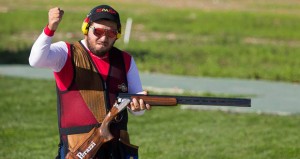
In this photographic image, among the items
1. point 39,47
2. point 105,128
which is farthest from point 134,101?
point 39,47

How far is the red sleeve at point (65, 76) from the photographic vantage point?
22.6 feet

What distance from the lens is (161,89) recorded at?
707 inches

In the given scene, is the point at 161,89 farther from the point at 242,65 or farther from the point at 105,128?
the point at 105,128

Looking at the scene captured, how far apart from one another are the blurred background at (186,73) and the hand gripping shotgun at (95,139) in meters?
4.86

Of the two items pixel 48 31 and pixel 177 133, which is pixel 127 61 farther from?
pixel 177 133

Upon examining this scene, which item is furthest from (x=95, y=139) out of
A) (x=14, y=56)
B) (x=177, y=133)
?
(x=14, y=56)

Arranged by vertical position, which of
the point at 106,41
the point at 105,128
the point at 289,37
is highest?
the point at 106,41

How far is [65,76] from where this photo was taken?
6.91 metres

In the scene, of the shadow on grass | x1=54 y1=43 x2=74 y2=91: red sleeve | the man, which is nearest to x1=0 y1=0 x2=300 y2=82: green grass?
the shadow on grass

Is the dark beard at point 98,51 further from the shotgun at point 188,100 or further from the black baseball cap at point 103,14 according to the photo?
the shotgun at point 188,100

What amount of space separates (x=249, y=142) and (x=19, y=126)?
3512 mm

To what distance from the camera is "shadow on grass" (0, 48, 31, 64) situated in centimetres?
2319

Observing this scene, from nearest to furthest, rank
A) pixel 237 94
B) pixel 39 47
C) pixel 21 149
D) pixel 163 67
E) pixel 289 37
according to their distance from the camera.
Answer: pixel 39 47 → pixel 21 149 → pixel 237 94 → pixel 163 67 → pixel 289 37

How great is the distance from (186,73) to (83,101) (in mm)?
14888
